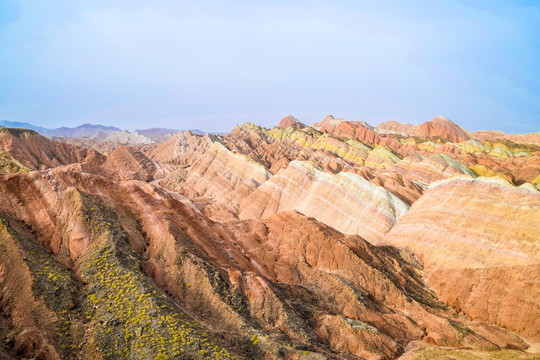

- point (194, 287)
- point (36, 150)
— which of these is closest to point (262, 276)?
point (194, 287)

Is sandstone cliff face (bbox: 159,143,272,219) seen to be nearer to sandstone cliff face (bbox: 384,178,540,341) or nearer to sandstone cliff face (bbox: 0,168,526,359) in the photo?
sandstone cliff face (bbox: 0,168,526,359)

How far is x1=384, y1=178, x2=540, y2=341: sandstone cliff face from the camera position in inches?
965

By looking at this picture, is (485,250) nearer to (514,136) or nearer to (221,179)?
(221,179)

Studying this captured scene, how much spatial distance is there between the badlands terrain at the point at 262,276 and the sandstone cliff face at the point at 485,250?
0.11m

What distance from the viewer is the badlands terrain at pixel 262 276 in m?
14.1

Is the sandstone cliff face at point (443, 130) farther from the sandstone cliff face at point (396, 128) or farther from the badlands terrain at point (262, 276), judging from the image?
the badlands terrain at point (262, 276)

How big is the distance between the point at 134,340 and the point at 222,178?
5707 cm

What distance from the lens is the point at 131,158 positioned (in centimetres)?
8675

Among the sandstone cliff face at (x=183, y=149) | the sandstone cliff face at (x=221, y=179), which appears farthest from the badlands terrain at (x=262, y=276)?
the sandstone cliff face at (x=183, y=149)

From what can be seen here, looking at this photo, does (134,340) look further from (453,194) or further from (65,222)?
(453,194)

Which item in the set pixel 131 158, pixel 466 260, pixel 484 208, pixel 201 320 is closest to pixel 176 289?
pixel 201 320

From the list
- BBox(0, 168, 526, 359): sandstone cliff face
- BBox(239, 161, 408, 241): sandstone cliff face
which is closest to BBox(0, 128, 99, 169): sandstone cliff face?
BBox(239, 161, 408, 241): sandstone cliff face

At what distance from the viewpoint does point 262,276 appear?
2186cm

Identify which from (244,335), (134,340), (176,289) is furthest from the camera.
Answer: (176,289)
